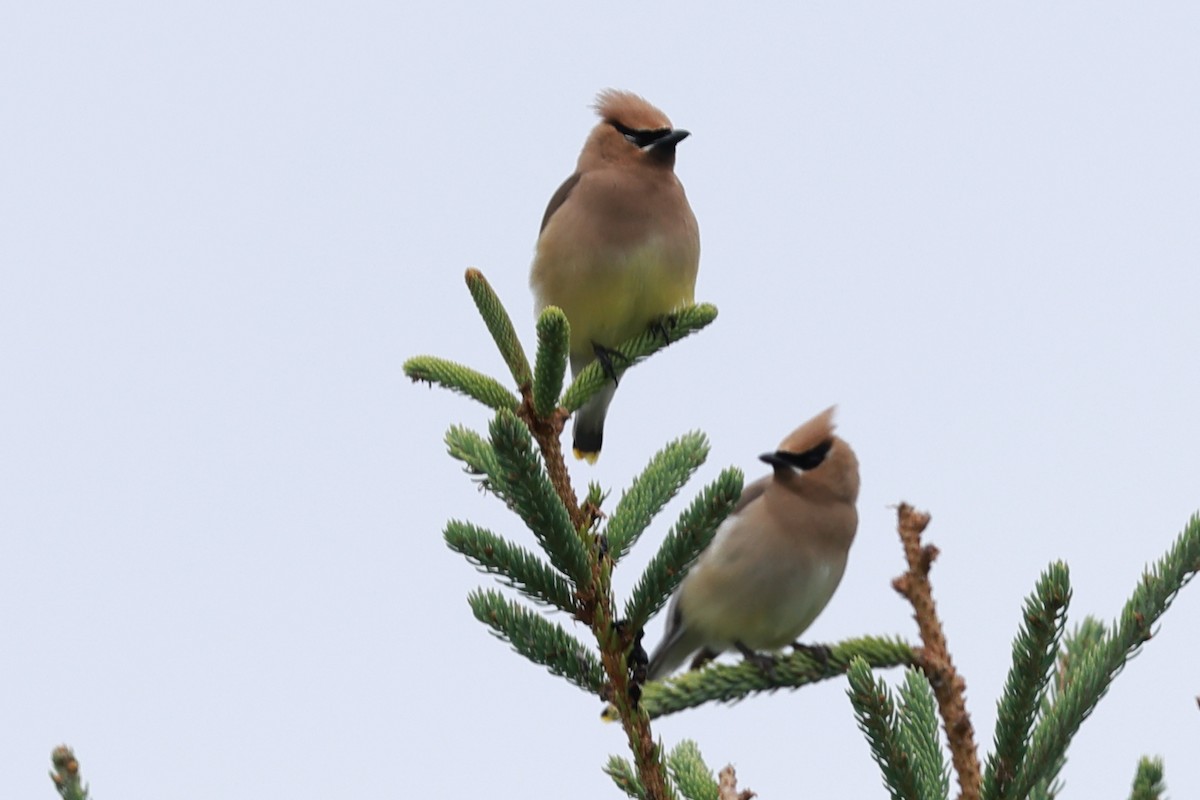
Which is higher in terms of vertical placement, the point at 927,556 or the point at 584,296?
the point at 584,296

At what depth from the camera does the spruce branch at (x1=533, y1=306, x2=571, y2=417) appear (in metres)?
2.28

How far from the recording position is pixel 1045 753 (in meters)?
1.93

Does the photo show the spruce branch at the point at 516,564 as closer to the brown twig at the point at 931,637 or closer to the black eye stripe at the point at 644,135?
the brown twig at the point at 931,637

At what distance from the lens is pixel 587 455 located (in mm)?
5809

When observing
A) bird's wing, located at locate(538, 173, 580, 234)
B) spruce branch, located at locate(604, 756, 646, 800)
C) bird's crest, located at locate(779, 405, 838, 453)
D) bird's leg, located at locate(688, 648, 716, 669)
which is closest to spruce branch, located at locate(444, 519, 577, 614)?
spruce branch, located at locate(604, 756, 646, 800)

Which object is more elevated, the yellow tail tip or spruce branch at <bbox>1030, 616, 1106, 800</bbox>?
the yellow tail tip

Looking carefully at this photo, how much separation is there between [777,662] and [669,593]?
149 centimetres

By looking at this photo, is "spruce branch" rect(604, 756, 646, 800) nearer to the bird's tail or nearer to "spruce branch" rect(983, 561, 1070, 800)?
"spruce branch" rect(983, 561, 1070, 800)

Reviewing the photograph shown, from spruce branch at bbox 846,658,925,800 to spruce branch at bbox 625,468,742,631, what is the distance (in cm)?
28

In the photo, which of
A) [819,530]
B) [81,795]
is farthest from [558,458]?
[819,530]

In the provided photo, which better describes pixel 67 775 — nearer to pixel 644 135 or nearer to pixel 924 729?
pixel 924 729

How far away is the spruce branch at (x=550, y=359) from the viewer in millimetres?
2277

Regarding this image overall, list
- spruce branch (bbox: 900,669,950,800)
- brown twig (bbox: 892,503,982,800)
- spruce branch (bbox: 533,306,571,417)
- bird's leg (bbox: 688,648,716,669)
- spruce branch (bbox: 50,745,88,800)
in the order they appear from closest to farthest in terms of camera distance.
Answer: spruce branch (bbox: 50,745,88,800) → spruce branch (bbox: 900,669,950,800) → brown twig (bbox: 892,503,982,800) → spruce branch (bbox: 533,306,571,417) → bird's leg (bbox: 688,648,716,669)

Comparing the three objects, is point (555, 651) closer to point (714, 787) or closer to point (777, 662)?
point (714, 787)
